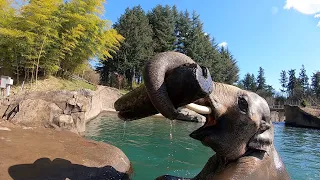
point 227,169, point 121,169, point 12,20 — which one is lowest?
point 121,169

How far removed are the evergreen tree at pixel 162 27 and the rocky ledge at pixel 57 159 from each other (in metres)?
31.9

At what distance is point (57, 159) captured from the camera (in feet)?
14.0

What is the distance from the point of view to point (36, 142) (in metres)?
5.39

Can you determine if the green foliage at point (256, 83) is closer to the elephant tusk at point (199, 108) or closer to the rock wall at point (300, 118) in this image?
the rock wall at point (300, 118)

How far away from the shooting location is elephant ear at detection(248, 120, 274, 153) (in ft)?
7.98

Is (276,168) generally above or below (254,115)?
below

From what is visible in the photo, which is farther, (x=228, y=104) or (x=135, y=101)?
(x=228, y=104)

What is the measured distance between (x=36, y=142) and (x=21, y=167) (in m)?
1.60

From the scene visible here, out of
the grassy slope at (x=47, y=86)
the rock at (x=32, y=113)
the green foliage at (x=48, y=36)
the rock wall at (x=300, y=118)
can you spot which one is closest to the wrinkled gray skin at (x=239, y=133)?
the rock at (x=32, y=113)

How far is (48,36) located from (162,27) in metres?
24.3

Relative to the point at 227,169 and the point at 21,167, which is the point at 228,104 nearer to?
the point at 227,169

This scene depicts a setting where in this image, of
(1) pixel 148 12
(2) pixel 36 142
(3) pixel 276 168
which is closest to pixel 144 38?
(1) pixel 148 12

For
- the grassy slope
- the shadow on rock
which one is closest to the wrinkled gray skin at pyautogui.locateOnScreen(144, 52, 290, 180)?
the shadow on rock

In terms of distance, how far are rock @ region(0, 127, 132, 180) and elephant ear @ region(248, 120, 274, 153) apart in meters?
2.13
